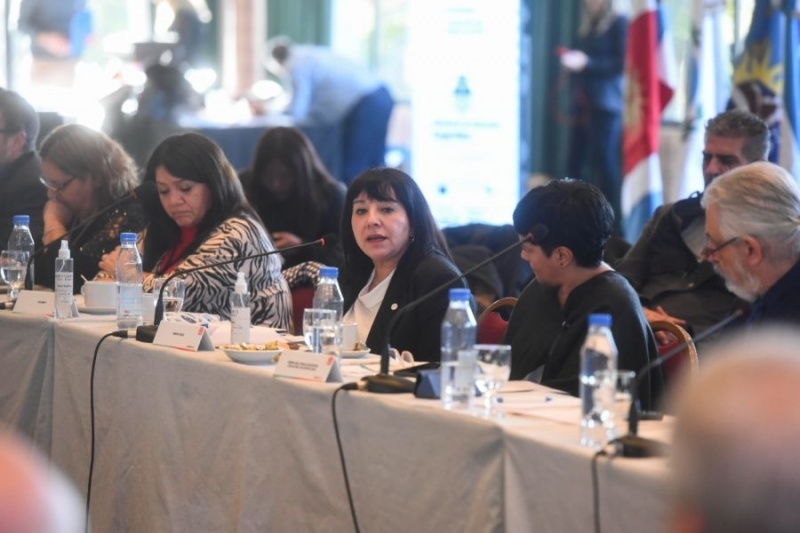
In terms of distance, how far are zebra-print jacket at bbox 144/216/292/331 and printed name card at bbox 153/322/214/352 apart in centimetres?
60

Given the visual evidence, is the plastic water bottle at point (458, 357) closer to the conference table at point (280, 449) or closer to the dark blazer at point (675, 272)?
the conference table at point (280, 449)

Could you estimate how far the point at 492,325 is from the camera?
10.1ft

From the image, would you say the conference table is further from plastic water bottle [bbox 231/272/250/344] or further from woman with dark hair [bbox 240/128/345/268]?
woman with dark hair [bbox 240/128/345/268]

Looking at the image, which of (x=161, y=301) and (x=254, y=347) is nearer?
(x=254, y=347)

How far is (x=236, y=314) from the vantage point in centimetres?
282

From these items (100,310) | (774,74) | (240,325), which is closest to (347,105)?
(774,74)

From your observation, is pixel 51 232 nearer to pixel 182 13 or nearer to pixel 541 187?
pixel 541 187

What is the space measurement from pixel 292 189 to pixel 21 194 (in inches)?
41.6

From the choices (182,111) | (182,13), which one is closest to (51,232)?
(182,111)

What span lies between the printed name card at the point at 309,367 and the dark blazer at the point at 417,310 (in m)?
0.65

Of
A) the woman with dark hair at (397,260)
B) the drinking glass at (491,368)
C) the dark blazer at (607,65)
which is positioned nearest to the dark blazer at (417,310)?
the woman with dark hair at (397,260)

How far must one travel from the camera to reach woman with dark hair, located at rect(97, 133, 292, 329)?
11.4 ft

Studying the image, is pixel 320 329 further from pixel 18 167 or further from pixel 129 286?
pixel 18 167

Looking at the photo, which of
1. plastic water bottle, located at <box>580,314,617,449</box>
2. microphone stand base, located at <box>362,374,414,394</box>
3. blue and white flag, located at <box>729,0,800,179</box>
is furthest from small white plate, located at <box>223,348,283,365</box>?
blue and white flag, located at <box>729,0,800,179</box>
